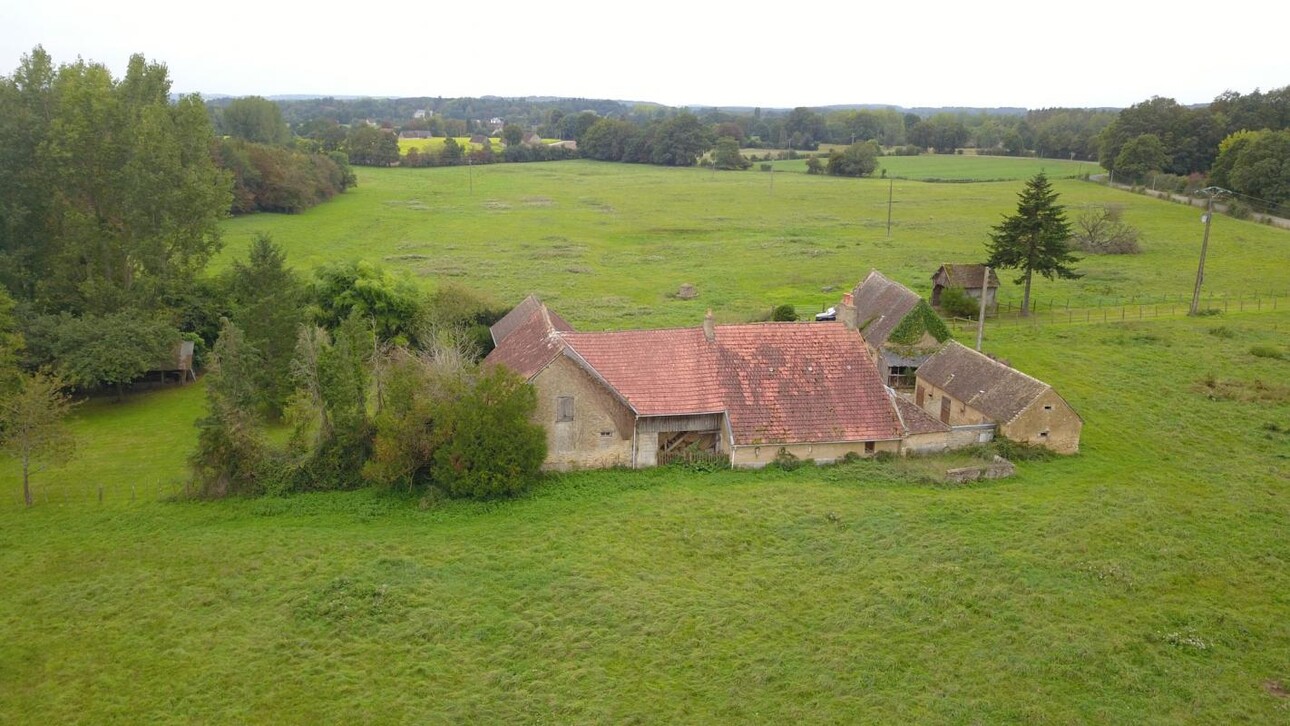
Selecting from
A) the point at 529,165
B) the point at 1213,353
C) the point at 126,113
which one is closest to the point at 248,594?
the point at 126,113

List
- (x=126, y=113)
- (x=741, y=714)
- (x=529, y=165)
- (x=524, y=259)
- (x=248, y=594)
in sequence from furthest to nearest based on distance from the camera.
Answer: (x=529, y=165) → (x=524, y=259) → (x=126, y=113) → (x=248, y=594) → (x=741, y=714)

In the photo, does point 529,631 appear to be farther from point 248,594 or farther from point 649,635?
point 248,594

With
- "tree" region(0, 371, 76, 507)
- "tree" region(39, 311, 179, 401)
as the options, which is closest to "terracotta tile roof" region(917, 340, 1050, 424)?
"tree" region(0, 371, 76, 507)

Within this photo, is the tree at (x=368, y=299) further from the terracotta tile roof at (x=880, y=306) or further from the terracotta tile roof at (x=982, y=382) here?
the terracotta tile roof at (x=982, y=382)

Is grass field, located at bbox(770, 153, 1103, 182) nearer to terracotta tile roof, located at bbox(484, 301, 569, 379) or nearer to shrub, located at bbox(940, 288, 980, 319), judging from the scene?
shrub, located at bbox(940, 288, 980, 319)

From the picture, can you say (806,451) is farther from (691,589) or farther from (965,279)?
(965,279)

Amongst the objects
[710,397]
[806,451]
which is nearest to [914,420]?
[806,451]
